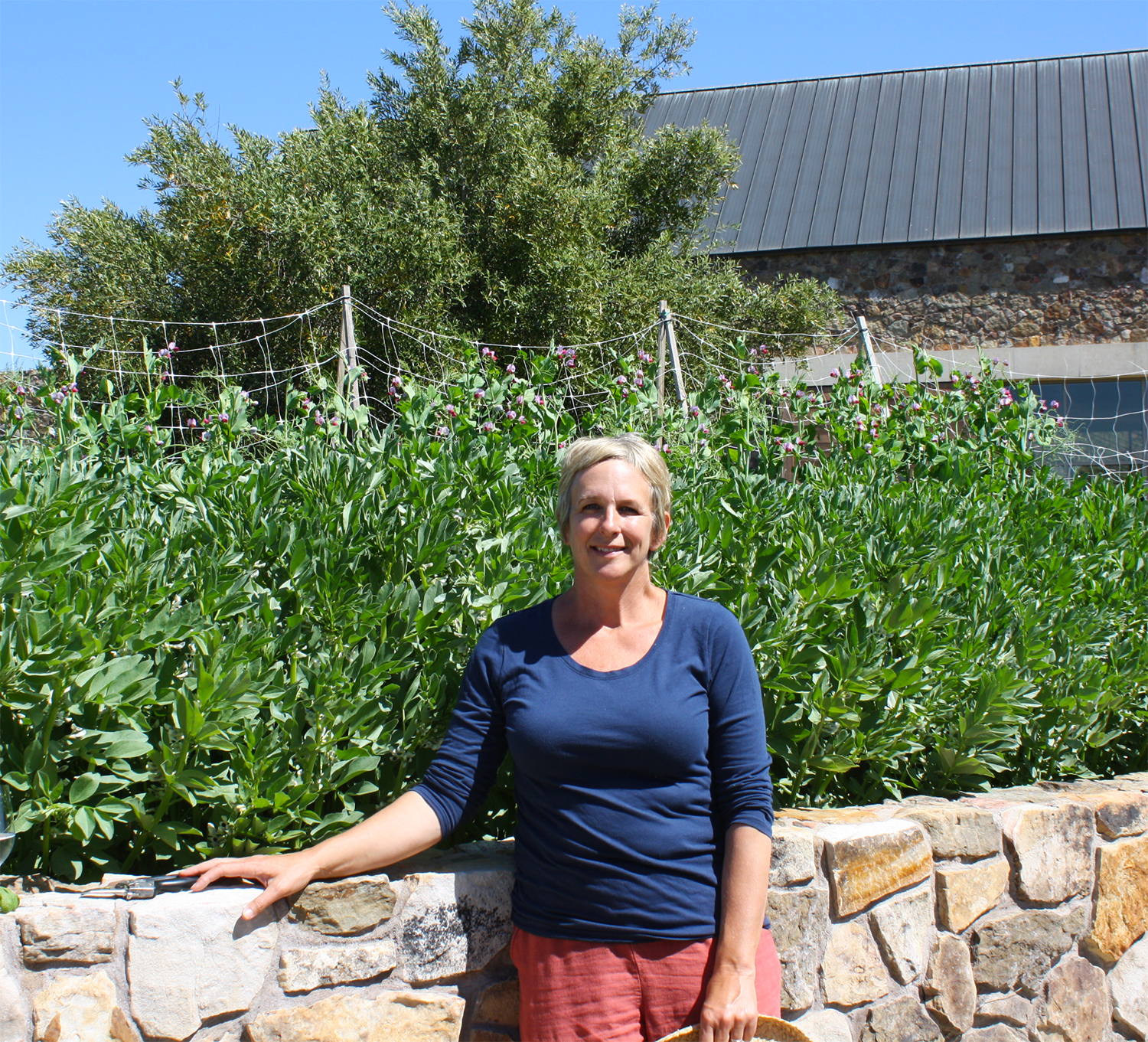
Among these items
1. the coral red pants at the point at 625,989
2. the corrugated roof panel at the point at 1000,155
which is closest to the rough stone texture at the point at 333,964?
the coral red pants at the point at 625,989

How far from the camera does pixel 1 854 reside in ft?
5.65

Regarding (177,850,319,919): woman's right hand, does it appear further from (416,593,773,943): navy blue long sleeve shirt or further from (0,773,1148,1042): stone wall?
(416,593,773,943): navy blue long sleeve shirt

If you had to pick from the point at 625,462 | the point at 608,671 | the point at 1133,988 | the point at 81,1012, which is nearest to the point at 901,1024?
the point at 1133,988

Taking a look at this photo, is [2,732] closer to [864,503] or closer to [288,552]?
[288,552]

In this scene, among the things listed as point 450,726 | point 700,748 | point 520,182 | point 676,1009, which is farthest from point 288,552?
point 520,182

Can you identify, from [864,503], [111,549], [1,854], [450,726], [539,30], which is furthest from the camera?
[539,30]

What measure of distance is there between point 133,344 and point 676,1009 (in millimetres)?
10637

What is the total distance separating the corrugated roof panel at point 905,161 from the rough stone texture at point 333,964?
12.5 metres

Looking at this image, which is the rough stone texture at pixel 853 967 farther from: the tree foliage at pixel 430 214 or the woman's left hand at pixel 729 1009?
the tree foliage at pixel 430 214

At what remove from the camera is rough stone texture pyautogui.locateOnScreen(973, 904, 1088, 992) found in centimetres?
269

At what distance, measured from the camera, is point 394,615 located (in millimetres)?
2332

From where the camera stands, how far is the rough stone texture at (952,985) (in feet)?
8.48

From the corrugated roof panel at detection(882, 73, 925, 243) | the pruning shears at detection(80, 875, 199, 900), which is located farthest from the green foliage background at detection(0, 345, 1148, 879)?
the corrugated roof panel at detection(882, 73, 925, 243)

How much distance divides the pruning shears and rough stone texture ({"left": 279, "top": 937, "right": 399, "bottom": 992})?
0.23 meters
